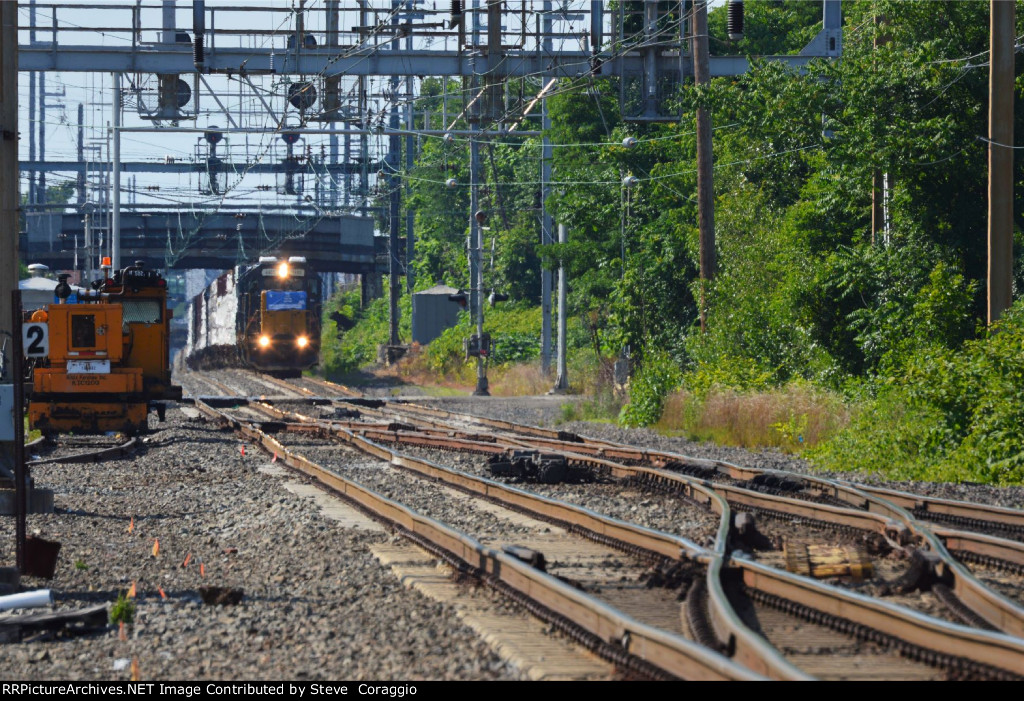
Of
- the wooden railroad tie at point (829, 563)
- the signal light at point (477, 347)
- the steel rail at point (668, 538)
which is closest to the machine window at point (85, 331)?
the steel rail at point (668, 538)

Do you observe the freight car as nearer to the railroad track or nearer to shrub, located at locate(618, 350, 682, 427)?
shrub, located at locate(618, 350, 682, 427)

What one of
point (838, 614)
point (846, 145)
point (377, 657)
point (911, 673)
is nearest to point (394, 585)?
point (377, 657)

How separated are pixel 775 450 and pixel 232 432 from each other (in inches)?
413

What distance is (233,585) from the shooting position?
364 inches

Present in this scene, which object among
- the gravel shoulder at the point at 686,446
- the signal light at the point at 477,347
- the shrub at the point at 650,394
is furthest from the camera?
the signal light at the point at 477,347

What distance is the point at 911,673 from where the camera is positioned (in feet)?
20.3

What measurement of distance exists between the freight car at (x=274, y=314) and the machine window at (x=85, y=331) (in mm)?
20299

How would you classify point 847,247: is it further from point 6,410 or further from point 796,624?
point 796,624

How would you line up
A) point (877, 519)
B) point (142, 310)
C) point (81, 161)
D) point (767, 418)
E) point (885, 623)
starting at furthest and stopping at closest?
point (81, 161)
point (142, 310)
point (767, 418)
point (877, 519)
point (885, 623)

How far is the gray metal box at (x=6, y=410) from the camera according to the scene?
32.6 ft

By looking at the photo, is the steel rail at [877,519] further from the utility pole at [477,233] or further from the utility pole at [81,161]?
the utility pole at [81,161]

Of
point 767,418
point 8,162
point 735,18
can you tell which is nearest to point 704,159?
point 735,18

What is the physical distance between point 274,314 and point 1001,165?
30177 mm

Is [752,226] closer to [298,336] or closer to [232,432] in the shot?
[232,432]
